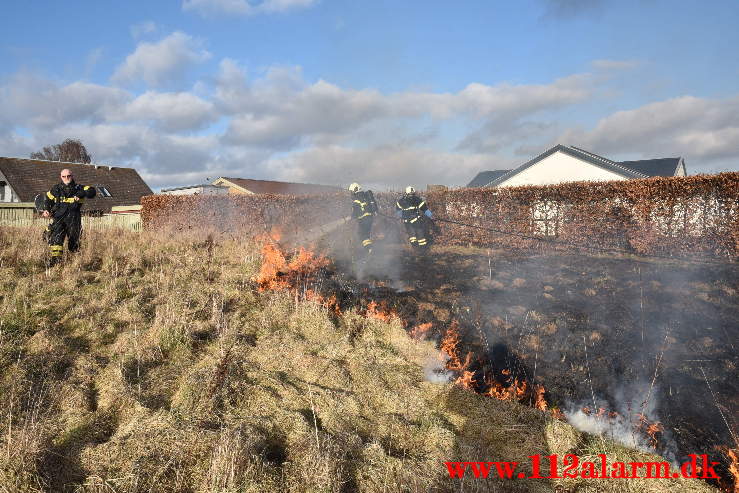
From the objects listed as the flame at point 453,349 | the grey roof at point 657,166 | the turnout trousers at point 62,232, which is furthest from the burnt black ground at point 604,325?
the grey roof at point 657,166

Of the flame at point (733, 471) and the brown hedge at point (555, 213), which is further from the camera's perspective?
the brown hedge at point (555, 213)

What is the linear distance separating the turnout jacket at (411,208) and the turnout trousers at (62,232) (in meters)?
7.38

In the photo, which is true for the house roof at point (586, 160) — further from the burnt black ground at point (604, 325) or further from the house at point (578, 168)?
the burnt black ground at point (604, 325)

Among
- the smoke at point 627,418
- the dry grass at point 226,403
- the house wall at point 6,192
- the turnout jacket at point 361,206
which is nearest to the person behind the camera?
the dry grass at point 226,403

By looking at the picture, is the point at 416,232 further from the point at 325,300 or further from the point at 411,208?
the point at 325,300

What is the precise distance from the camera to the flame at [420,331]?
5614 mm

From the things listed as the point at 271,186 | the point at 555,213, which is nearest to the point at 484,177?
the point at 271,186

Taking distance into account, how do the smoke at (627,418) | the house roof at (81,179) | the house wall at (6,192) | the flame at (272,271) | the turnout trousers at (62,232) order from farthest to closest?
the house wall at (6,192), the house roof at (81,179), the turnout trousers at (62,232), the flame at (272,271), the smoke at (627,418)

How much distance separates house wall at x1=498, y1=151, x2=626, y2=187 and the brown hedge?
10969mm

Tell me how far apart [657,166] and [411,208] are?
23434mm

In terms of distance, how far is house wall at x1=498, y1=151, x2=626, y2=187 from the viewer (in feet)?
76.1

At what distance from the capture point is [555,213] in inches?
472

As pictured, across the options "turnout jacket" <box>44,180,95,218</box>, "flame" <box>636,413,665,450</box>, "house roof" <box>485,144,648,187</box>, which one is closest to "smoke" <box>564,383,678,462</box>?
"flame" <box>636,413,665,450</box>

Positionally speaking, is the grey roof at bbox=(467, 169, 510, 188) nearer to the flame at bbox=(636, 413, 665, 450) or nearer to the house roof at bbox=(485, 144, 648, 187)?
the house roof at bbox=(485, 144, 648, 187)
